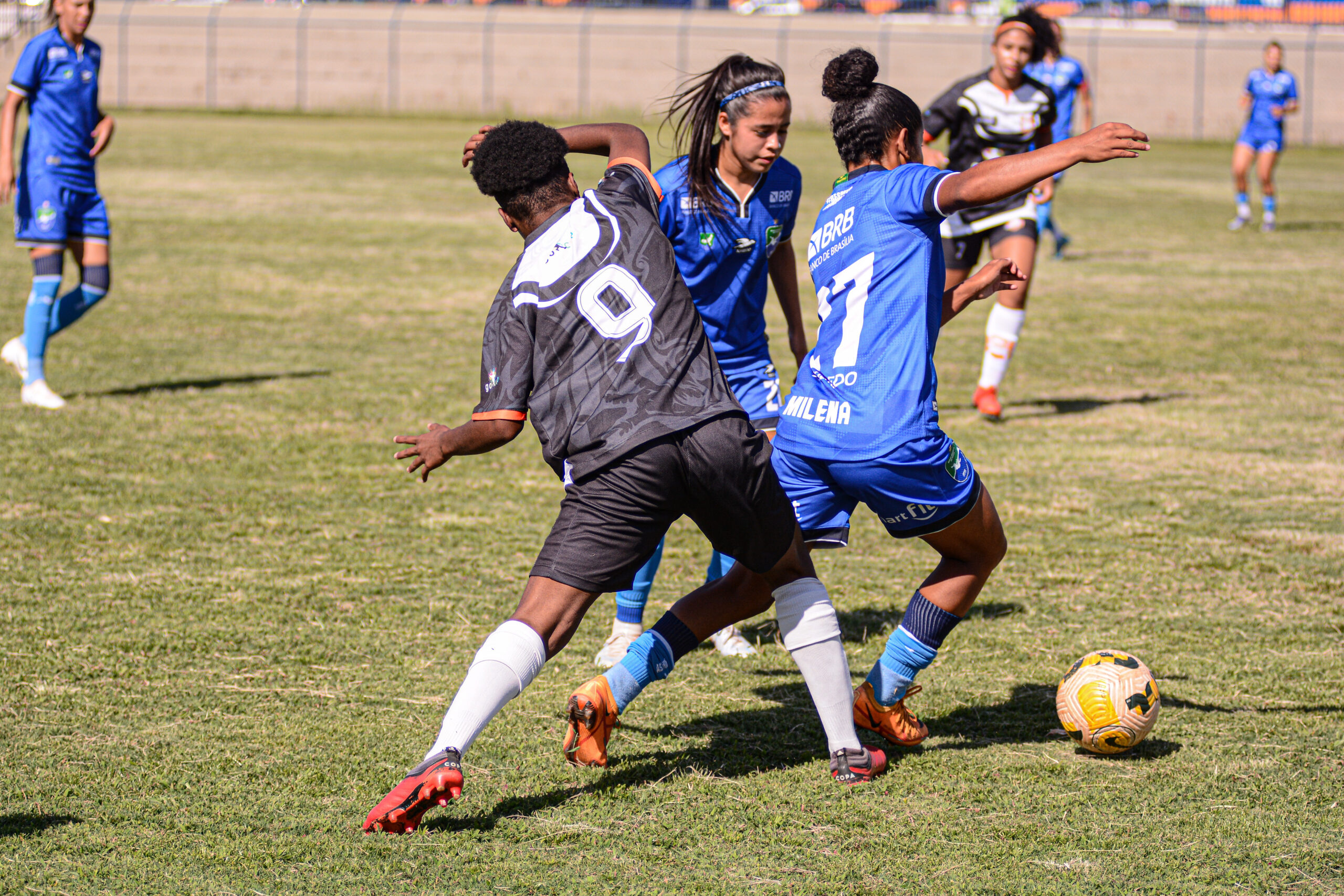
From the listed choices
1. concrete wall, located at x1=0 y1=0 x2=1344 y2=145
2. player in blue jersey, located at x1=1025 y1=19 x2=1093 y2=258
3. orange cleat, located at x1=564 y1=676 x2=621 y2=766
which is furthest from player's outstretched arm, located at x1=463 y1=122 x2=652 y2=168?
concrete wall, located at x1=0 y1=0 x2=1344 y2=145

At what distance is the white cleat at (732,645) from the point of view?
201 inches

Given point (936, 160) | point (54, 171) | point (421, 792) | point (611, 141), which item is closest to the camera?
point (421, 792)

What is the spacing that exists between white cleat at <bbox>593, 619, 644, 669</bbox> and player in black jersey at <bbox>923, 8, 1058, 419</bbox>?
14.5ft

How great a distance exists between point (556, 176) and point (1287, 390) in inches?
303

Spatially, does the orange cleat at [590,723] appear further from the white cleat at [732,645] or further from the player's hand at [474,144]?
the player's hand at [474,144]

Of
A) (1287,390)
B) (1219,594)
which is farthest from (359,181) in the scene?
(1219,594)

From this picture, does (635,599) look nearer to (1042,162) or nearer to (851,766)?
(851,766)

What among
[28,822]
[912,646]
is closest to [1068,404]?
[912,646]

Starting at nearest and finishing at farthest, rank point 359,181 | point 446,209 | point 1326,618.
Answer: point 1326,618 < point 446,209 < point 359,181

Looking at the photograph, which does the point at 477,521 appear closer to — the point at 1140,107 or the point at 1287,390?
the point at 1287,390

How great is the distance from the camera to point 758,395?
5.04 m

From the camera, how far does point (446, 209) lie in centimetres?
2073

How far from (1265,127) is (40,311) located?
16.4 metres

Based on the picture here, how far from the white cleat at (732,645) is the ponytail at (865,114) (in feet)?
6.39
